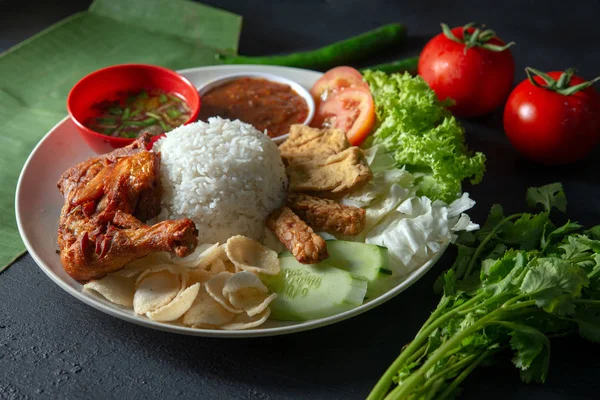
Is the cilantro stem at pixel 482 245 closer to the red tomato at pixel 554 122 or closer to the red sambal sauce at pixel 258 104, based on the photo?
the red tomato at pixel 554 122

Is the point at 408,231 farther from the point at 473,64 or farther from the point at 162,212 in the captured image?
the point at 473,64

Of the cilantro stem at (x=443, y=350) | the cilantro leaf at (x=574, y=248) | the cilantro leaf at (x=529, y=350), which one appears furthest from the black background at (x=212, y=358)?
the cilantro leaf at (x=574, y=248)

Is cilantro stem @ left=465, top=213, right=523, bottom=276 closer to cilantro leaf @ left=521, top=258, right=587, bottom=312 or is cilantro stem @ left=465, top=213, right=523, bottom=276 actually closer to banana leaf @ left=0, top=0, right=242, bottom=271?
cilantro leaf @ left=521, top=258, right=587, bottom=312

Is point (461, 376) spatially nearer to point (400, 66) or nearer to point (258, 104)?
point (258, 104)

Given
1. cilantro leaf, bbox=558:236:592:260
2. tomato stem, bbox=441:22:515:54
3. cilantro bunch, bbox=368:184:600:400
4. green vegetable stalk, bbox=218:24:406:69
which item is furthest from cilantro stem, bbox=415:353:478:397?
green vegetable stalk, bbox=218:24:406:69

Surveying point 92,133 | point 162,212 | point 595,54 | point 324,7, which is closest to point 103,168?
point 162,212

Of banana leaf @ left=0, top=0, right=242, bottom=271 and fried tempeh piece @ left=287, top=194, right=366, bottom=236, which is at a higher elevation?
fried tempeh piece @ left=287, top=194, right=366, bottom=236
